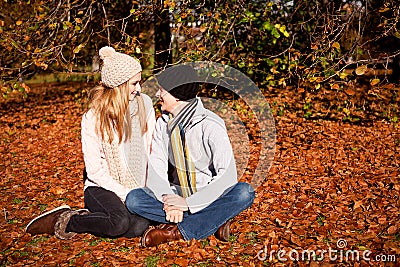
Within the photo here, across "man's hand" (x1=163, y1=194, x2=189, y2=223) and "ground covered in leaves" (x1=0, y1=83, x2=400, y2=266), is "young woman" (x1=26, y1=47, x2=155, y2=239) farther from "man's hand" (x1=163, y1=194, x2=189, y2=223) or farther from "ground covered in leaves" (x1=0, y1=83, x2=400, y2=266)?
"man's hand" (x1=163, y1=194, x2=189, y2=223)

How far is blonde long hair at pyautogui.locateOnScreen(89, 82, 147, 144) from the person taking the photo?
3520mm

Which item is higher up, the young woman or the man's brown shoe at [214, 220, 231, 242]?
the young woman

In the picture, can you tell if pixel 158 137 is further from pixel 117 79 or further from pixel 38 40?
pixel 38 40

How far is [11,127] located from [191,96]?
19.0 feet

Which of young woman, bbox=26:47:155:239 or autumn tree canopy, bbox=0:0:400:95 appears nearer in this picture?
young woman, bbox=26:47:155:239

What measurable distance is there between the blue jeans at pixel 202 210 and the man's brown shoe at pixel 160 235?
5 cm

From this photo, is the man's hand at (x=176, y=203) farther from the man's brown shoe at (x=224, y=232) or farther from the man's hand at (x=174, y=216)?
the man's brown shoe at (x=224, y=232)

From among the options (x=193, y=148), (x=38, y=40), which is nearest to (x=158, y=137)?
(x=193, y=148)

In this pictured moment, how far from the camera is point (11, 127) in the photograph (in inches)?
318

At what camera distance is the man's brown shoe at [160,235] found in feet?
11.2

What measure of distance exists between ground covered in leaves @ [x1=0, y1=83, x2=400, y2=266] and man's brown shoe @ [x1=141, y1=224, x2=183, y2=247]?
0.21 feet
